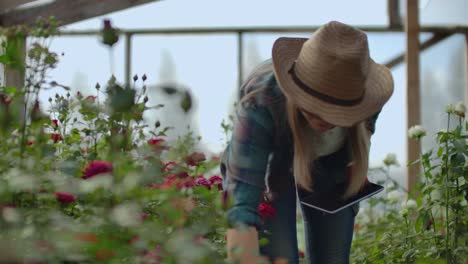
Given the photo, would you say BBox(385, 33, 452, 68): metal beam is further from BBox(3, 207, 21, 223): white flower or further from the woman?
BBox(3, 207, 21, 223): white flower

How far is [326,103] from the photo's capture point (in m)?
1.66

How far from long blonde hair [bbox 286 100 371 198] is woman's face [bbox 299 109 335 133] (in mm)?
25

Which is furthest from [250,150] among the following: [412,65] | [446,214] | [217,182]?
[412,65]

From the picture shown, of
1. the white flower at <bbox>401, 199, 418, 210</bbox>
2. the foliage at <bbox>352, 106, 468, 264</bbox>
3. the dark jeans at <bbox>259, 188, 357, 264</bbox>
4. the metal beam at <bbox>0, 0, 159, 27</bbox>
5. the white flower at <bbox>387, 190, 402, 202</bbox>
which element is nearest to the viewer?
the dark jeans at <bbox>259, 188, 357, 264</bbox>

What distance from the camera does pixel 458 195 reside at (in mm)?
2432

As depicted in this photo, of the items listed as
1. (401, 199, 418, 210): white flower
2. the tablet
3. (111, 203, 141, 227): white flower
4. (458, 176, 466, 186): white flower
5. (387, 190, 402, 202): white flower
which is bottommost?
(387, 190, 402, 202): white flower

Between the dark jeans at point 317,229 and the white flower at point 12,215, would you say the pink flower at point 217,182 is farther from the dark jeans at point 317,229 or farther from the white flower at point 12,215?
the white flower at point 12,215

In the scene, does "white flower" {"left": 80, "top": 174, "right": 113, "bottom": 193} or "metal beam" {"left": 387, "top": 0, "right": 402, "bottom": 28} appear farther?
"metal beam" {"left": 387, "top": 0, "right": 402, "bottom": 28}

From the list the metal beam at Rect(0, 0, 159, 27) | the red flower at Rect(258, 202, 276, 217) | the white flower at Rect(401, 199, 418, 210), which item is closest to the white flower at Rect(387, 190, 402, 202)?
the white flower at Rect(401, 199, 418, 210)

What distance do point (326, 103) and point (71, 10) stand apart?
10.2ft

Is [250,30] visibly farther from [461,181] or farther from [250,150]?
[250,150]

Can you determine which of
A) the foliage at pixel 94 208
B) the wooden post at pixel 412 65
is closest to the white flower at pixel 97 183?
the foliage at pixel 94 208

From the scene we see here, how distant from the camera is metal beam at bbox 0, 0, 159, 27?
4.48 metres

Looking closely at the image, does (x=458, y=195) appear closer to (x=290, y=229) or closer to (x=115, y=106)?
(x=290, y=229)
